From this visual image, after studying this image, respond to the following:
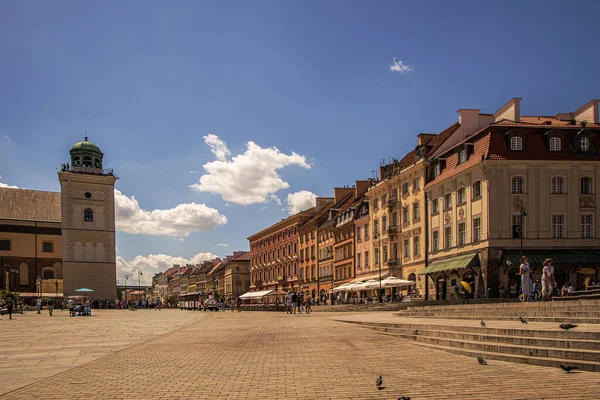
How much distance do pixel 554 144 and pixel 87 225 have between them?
6507cm

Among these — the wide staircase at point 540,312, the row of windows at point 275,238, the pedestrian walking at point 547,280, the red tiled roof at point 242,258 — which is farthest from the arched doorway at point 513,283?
the red tiled roof at point 242,258

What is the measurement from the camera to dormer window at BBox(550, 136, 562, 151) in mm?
42812

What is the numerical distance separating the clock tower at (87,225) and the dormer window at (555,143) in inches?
2512

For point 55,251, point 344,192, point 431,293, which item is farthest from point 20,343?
point 55,251

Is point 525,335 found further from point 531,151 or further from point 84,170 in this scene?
point 84,170

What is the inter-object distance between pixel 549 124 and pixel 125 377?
39224 mm

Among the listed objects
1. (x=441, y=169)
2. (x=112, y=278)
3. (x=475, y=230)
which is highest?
(x=441, y=169)

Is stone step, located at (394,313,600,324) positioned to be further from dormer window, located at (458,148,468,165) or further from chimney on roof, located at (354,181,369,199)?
chimney on roof, located at (354,181,369,199)

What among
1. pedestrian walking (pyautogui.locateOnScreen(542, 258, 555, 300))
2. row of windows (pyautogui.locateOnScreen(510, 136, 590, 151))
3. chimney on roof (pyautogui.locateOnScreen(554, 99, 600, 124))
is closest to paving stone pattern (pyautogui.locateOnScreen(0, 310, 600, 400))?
pedestrian walking (pyautogui.locateOnScreen(542, 258, 555, 300))

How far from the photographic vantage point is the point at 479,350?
45.6ft

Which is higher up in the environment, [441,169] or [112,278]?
[441,169]

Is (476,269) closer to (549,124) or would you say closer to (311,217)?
(549,124)

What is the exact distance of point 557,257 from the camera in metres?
41.0

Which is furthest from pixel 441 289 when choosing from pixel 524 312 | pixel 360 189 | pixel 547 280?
pixel 524 312
